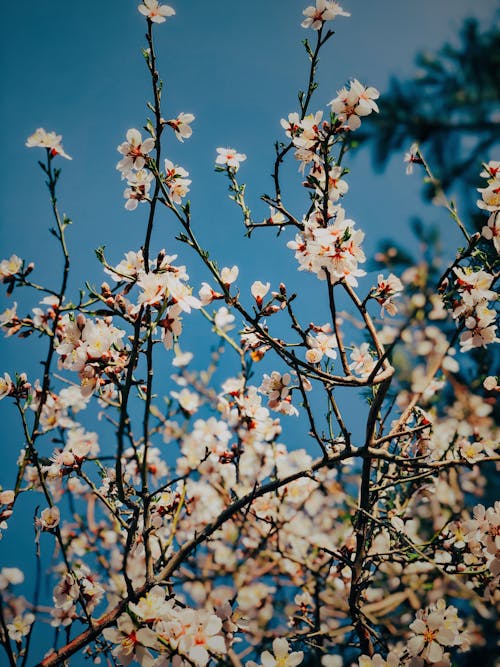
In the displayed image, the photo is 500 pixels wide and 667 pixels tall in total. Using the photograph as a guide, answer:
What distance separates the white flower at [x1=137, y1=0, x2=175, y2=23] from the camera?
1499mm

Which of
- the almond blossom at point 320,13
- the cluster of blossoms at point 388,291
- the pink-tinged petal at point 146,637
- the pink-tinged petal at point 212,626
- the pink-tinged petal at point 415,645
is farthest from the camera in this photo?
the cluster of blossoms at point 388,291

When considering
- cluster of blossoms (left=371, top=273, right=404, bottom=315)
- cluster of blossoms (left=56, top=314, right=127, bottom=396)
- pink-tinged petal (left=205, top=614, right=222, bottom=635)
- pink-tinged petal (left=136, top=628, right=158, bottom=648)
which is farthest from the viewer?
cluster of blossoms (left=371, top=273, right=404, bottom=315)

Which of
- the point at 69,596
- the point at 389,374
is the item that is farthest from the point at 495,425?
the point at 69,596

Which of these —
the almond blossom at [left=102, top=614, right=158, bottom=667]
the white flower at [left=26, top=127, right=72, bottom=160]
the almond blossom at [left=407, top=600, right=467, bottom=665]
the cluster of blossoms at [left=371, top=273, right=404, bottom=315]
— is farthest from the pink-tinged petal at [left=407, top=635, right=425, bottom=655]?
the white flower at [left=26, top=127, right=72, bottom=160]

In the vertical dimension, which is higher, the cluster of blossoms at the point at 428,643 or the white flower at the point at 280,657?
the white flower at the point at 280,657

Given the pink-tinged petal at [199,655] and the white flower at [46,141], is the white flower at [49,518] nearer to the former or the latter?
the pink-tinged petal at [199,655]

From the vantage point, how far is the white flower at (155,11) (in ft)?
4.92

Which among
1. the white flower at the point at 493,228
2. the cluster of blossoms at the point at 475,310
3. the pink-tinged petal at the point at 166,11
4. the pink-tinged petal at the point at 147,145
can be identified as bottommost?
the cluster of blossoms at the point at 475,310

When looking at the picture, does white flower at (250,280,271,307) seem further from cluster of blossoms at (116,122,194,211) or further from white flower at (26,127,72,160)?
white flower at (26,127,72,160)

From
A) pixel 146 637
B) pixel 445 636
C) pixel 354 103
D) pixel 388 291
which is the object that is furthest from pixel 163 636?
pixel 354 103

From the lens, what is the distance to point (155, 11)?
152cm

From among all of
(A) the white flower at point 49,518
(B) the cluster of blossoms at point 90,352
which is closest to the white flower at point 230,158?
(B) the cluster of blossoms at point 90,352

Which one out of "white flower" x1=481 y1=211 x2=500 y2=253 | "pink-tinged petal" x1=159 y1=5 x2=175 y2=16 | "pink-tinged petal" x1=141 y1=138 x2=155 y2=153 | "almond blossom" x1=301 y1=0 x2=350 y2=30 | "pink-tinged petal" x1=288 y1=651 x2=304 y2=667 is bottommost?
"pink-tinged petal" x1=288 y1=651 x2=304 y2=667

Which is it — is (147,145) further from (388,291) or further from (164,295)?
(388,291)
